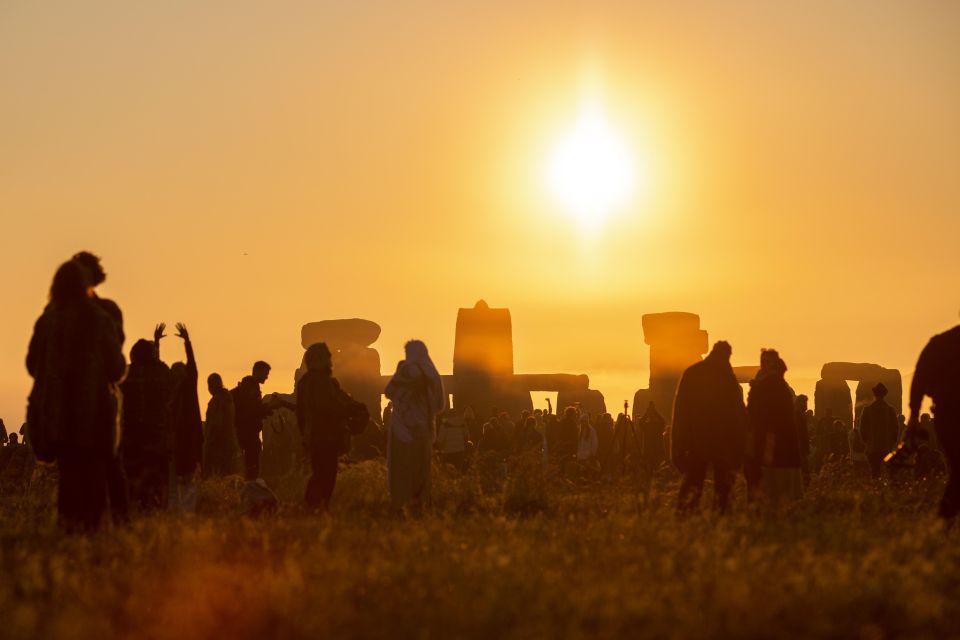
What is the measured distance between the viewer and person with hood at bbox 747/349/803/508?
524 inches

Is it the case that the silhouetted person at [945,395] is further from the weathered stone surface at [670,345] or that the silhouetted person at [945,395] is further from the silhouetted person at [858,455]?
the weathered stone surface at [670,345]

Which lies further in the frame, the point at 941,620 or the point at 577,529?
the point at 577,529

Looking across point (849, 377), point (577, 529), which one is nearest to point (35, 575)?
point (577, 529)

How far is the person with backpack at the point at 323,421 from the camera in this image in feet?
44.1

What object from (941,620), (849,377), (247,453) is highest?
(849,377)

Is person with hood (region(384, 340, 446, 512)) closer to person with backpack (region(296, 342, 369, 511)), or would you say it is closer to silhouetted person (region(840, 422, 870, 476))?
person with backpack (region(296, 342, 369, 511))

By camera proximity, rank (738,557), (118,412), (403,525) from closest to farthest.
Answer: (738,557) → (118,412) → (403,525)

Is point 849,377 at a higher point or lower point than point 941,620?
higher

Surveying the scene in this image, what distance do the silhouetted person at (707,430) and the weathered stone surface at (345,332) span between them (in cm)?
4216

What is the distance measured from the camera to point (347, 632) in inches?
217

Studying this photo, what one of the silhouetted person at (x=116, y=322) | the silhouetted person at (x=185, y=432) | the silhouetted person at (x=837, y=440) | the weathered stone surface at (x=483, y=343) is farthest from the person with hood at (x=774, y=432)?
the weathered stone surface at (x=483, y=343)

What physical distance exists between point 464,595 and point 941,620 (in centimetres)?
204

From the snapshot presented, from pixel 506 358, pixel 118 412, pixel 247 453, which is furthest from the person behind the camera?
pixel 506 358

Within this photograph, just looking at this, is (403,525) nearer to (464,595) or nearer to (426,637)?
(464,595)
